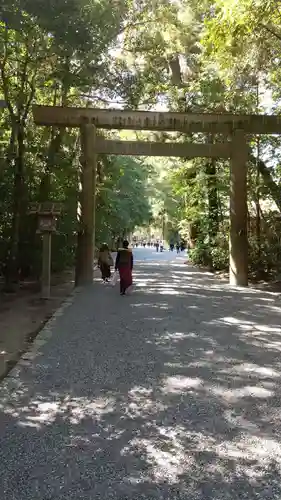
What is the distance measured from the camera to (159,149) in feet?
47.2

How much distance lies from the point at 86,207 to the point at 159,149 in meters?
2.67

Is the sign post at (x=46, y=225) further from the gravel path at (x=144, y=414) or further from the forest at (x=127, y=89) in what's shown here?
the gravel path at (x=144, y=414)

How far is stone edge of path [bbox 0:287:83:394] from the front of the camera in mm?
5473

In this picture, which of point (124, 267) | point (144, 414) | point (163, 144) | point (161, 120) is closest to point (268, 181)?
point (163, 144)

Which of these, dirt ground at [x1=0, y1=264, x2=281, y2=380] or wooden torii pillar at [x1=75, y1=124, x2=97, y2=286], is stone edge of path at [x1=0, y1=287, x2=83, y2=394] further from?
wooden torii pillar at [x1=75, y1=124, x2=97, y2=286]

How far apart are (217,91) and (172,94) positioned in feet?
9.59

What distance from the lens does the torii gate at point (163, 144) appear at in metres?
13.9

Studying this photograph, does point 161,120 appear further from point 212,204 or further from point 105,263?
point 212,204

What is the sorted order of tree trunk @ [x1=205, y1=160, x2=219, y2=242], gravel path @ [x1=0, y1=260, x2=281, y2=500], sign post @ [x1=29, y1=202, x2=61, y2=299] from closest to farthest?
gravel path @ [x1=0, y1=260, x2=281, y2=500], sign post @ [x1=29, y1=202, x2=61, y2=299], tree trunk @ [x1=205, y1=160, x2=219, y2=242]

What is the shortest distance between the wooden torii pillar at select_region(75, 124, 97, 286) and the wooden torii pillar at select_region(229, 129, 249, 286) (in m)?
3.97

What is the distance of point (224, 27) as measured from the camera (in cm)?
902

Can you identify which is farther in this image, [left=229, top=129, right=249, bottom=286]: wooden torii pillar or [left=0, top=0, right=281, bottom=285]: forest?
[left=229, top=129, right=249, bottom=286]: wooden torii pillar

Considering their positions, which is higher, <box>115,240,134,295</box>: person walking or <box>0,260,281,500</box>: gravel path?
<box>115,240,134,295</box>: person walking

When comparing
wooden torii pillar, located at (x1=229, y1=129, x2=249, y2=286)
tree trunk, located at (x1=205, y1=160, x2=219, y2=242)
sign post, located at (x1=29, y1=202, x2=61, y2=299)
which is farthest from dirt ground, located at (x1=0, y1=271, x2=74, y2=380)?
tree trunk, located at (x1=205, y1=160, x2=219, y2=242)
